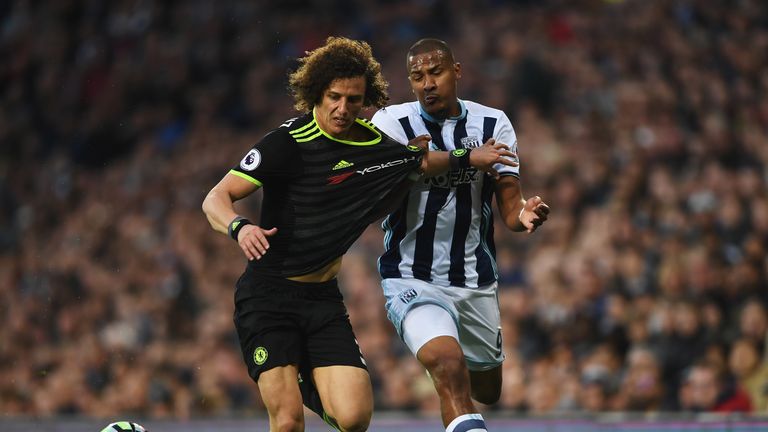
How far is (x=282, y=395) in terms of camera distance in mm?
6199

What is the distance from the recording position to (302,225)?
635 cm

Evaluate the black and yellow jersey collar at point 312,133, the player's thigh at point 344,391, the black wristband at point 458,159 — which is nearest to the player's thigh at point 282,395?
the player's thigh at point 344,391

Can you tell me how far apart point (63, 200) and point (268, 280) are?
10263 millimetres

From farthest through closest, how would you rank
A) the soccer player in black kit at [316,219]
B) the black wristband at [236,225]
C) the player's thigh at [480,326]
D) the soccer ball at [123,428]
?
1. the soccer ball at [123,428]
2. the player's thigh at [480,326]
3. the soccer player in black kit at [316,219]
4. the black wristband at [236,225]

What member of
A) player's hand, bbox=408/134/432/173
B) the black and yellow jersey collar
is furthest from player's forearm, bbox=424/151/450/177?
the black and yellow jersey collar

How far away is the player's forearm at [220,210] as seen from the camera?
5.95m

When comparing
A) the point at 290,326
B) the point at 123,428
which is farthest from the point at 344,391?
the point at 123,428

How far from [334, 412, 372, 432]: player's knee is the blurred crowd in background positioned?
12.6 ft

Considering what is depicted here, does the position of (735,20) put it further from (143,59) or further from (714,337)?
(143,59)

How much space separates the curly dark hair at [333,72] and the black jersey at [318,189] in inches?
5.7

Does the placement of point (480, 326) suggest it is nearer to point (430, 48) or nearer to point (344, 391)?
point (344, 391)

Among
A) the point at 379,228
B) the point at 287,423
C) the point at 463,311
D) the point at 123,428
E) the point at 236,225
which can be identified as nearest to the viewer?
the point at 236,225

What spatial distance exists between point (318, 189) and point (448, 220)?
843 mm

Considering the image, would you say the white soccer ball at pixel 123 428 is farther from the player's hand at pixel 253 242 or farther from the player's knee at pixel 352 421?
the player's hand at pixel 253 242
